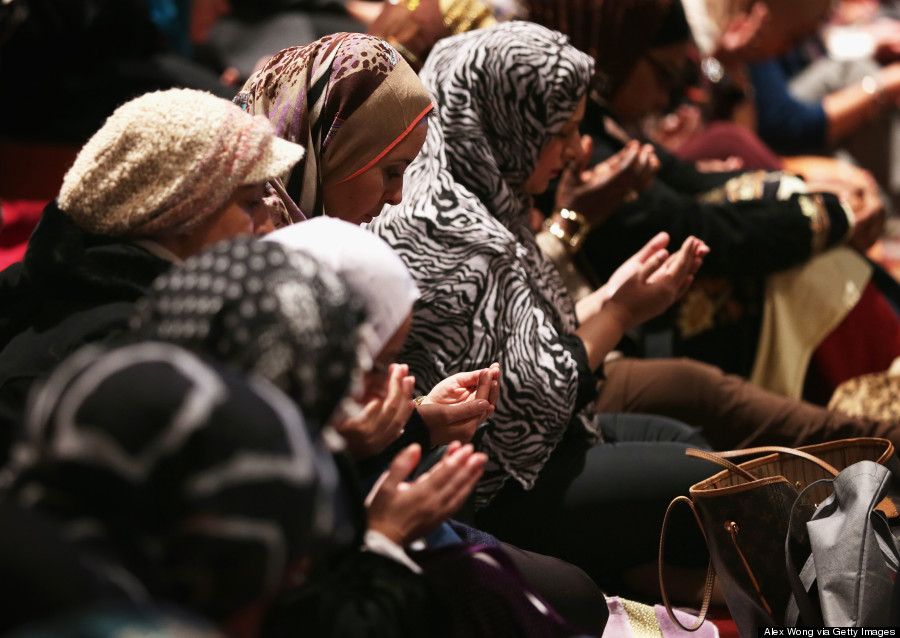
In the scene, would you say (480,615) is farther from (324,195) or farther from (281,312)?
(324,195)

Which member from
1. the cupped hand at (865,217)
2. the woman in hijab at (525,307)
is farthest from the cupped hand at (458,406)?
the cupped hand at (865,217)

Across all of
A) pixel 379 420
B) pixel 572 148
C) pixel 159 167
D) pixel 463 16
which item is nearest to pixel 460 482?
pixel 379 420

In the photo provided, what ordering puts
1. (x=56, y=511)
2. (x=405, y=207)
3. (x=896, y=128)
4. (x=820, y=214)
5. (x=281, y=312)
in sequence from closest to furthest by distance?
(x=56, y=511), (x=281, y=312), (x=405, y=207), (x=820, y=214), (x=896, y=128)

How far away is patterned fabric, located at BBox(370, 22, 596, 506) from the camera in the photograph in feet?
5.98

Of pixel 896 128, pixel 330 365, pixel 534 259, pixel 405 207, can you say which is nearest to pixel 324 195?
pixel 405 207

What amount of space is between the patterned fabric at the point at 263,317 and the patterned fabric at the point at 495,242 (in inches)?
33.0

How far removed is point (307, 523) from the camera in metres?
0.86

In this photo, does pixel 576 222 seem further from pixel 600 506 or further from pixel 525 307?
pixel 600 506

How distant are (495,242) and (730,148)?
5.82 feet

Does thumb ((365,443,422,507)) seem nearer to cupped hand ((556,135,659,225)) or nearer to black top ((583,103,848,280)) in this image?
cupped hand ((556,135,659,225))

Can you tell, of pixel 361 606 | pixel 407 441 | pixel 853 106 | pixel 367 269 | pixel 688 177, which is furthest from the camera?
pixel 853 106

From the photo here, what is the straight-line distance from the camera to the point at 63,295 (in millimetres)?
1283

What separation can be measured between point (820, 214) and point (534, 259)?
1.02 meters

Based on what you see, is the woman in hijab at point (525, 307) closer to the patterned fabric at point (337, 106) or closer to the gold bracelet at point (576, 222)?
the patterned fabric at point (337, 106)
